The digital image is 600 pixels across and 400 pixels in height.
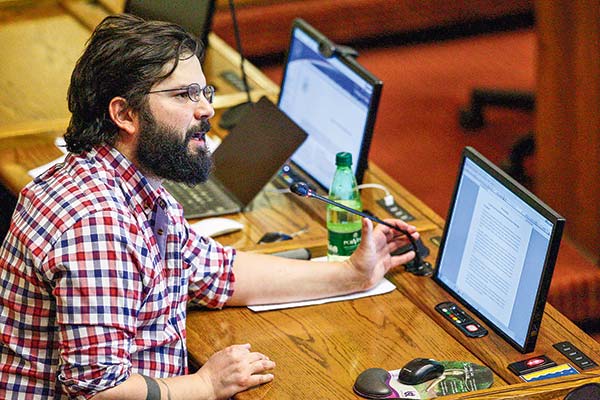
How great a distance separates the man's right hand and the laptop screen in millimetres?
441

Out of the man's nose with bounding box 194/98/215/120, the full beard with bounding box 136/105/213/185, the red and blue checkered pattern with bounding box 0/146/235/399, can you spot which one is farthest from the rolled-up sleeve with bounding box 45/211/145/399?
the man's nose with bounding box 194/98/215/120

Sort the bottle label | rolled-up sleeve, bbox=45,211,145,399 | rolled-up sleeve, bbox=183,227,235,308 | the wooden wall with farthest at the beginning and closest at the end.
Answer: the wooden wall → the bottle label → rolled-up sleeve, bbox=183,227,235,308 → rolled-up sleeve, bbox=45,211,145,399

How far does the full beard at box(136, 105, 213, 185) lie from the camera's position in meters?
2.08

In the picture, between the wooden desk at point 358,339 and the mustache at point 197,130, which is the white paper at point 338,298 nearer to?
the wooden desk at point 358,339

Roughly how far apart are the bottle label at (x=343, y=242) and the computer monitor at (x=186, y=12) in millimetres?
912

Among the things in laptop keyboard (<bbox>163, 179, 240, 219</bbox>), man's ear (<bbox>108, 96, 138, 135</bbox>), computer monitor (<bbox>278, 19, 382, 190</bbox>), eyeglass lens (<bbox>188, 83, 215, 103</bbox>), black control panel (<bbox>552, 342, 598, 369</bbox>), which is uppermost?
eyeglass lens (<bbox>188, 83, 215, 103</bbox>)

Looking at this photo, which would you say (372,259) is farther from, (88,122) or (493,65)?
(493,65)

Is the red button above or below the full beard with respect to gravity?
below

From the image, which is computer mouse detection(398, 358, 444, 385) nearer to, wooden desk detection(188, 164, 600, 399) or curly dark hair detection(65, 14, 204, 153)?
wooden desk detection(188, 164, 600, 399)

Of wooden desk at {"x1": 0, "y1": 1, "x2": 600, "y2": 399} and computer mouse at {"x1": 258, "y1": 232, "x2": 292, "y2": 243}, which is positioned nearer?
wooden desk at {"x1": 0, "y1": 1, "x2": 600, "y2": 399}

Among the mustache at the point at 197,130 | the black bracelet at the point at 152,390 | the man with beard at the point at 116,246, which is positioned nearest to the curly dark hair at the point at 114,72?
the man with beard at the point at 116,246

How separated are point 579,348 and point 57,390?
0.95 metres

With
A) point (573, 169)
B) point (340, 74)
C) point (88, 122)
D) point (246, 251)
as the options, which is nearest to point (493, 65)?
point (573, 169)

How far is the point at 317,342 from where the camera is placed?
2.21m
